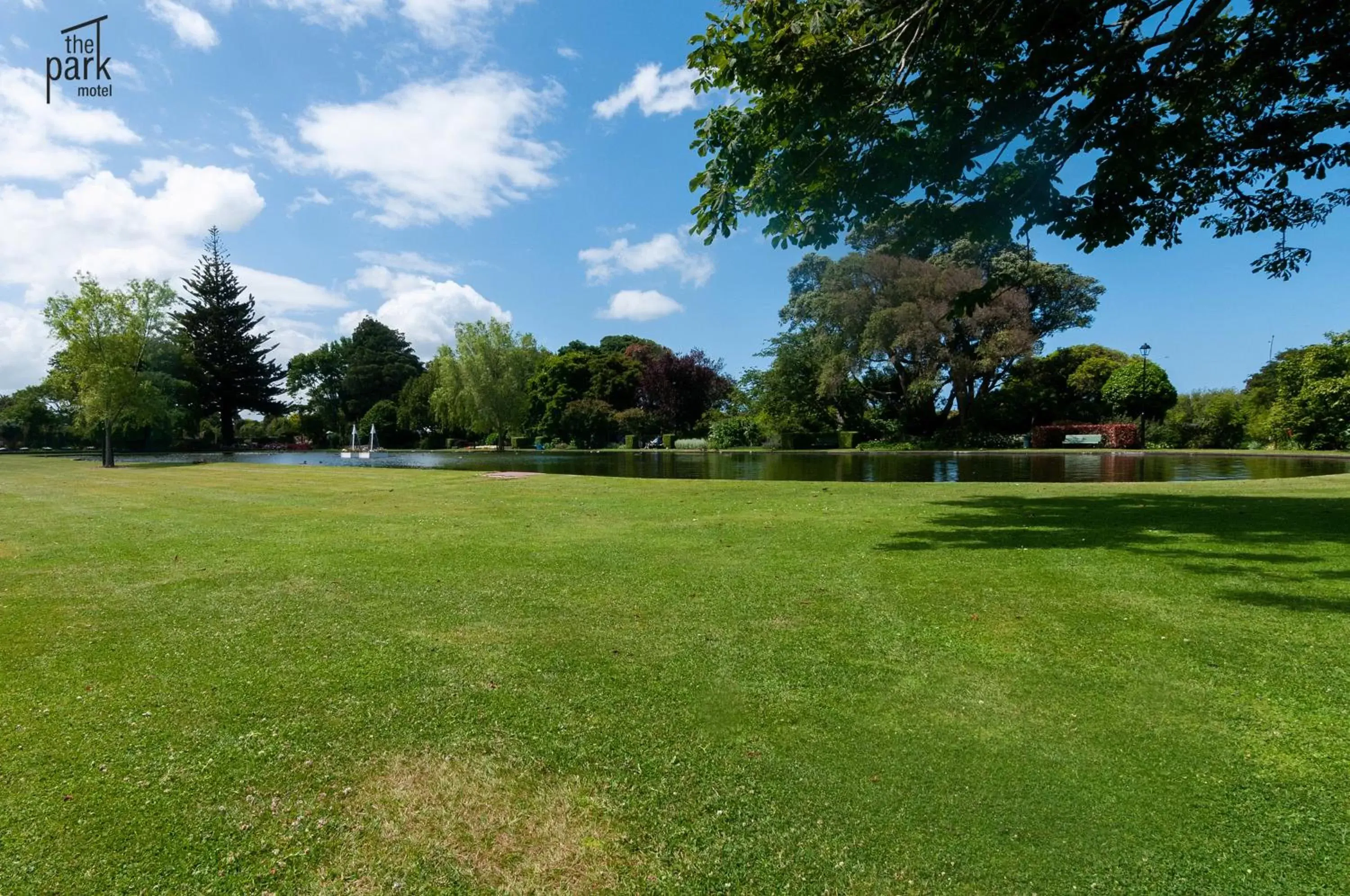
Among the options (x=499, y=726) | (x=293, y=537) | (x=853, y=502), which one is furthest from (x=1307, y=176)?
(x=293, y=537)

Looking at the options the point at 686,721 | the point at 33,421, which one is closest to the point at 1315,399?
the point at 686,721

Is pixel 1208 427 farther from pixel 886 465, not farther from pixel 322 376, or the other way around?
pixel 322 376

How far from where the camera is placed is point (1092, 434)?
43500 mm

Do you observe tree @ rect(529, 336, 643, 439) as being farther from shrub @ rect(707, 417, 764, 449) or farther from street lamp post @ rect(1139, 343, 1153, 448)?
street lamp post @ rect(1139, 343, 1153, 448)

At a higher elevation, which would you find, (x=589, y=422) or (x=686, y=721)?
(x=589, y=422)

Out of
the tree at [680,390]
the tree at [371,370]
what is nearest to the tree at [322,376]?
the tree at [371,370]

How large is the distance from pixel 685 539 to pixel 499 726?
5.07m

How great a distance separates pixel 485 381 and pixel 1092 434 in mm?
46248

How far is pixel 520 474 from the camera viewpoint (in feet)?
69.6

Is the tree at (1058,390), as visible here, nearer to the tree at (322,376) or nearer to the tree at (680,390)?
the tree at (680,390)

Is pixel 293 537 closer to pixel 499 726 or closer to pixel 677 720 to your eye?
pixel 499 726

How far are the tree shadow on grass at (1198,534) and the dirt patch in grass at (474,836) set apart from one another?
17.9ft

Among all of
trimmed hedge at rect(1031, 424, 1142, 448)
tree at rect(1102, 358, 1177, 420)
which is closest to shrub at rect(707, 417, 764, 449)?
trimmed hedge at rect(1031, 424, 1142, 448)

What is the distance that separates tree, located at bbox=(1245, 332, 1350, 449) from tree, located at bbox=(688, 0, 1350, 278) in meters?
30.1
